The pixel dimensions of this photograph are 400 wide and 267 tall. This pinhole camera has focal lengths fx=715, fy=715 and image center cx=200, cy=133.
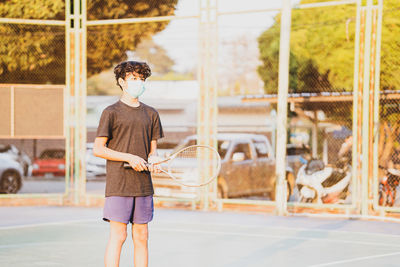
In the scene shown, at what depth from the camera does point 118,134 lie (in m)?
5.85

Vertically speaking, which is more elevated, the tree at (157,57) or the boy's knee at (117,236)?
the tree at (157,57)

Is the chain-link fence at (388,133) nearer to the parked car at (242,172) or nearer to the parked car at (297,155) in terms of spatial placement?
the parked car at (297,155)

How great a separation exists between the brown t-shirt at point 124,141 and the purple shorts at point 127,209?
6cm

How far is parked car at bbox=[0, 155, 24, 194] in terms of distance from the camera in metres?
16.3

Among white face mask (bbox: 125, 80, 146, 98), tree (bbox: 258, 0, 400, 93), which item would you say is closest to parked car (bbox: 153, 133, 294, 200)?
tree (bbox: 258, 0, 400, 93)

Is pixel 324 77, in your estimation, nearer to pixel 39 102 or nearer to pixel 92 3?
pixel 92 3

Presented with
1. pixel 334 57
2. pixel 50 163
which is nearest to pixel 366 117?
pixel 334 57

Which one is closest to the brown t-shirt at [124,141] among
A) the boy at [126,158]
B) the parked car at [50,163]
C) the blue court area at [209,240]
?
the boy at [126,158]

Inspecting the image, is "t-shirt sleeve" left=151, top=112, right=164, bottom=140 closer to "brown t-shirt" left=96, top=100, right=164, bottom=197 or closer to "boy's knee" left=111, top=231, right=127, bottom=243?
"brown t-shirt" left=96, top=100, right=164, bottom=197

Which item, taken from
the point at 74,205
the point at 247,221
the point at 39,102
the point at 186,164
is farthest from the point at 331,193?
the point at 39,102

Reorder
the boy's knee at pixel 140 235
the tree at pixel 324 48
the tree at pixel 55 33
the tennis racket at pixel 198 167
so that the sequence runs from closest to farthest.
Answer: the boy's knee at pixel 140 235, the tennis racket at pixel 198 167, the tree at pixel 55 33, the tree at pixel 324 48

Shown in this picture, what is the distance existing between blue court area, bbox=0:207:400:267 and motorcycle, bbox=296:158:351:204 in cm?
77

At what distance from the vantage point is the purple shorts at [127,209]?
5809 millimetres

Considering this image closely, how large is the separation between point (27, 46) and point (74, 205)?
13.1 ft
